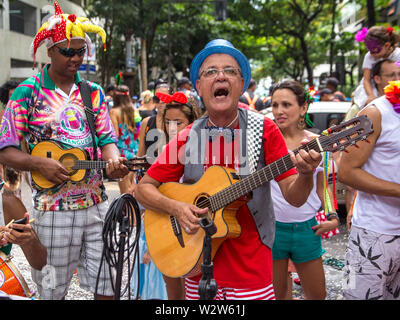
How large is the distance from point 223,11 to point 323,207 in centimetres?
1566

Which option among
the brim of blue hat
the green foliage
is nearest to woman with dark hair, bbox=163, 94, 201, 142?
the brim of blue hat

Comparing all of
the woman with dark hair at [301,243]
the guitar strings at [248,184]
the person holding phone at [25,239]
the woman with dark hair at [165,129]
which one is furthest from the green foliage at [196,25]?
the guitar strings at [248,184]

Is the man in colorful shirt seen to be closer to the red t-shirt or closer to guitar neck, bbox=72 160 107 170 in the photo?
guitar neck, bbox=72 160 107 170

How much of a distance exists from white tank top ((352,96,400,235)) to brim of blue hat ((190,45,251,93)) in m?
0.82

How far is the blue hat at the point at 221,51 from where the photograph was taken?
2.83 metres

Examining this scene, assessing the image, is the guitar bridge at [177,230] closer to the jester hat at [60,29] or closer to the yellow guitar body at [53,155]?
the yellow guitar body at [53,155]

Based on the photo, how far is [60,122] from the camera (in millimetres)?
3463

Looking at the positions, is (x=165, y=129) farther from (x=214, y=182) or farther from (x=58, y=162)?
(x=214, y=182)

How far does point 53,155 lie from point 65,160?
90mm

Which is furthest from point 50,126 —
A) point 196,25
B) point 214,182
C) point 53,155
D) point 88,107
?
point 196,25

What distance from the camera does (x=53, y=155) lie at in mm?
3461

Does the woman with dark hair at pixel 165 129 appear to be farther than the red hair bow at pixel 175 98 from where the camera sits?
No

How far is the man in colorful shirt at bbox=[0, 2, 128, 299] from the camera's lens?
3430 mm
